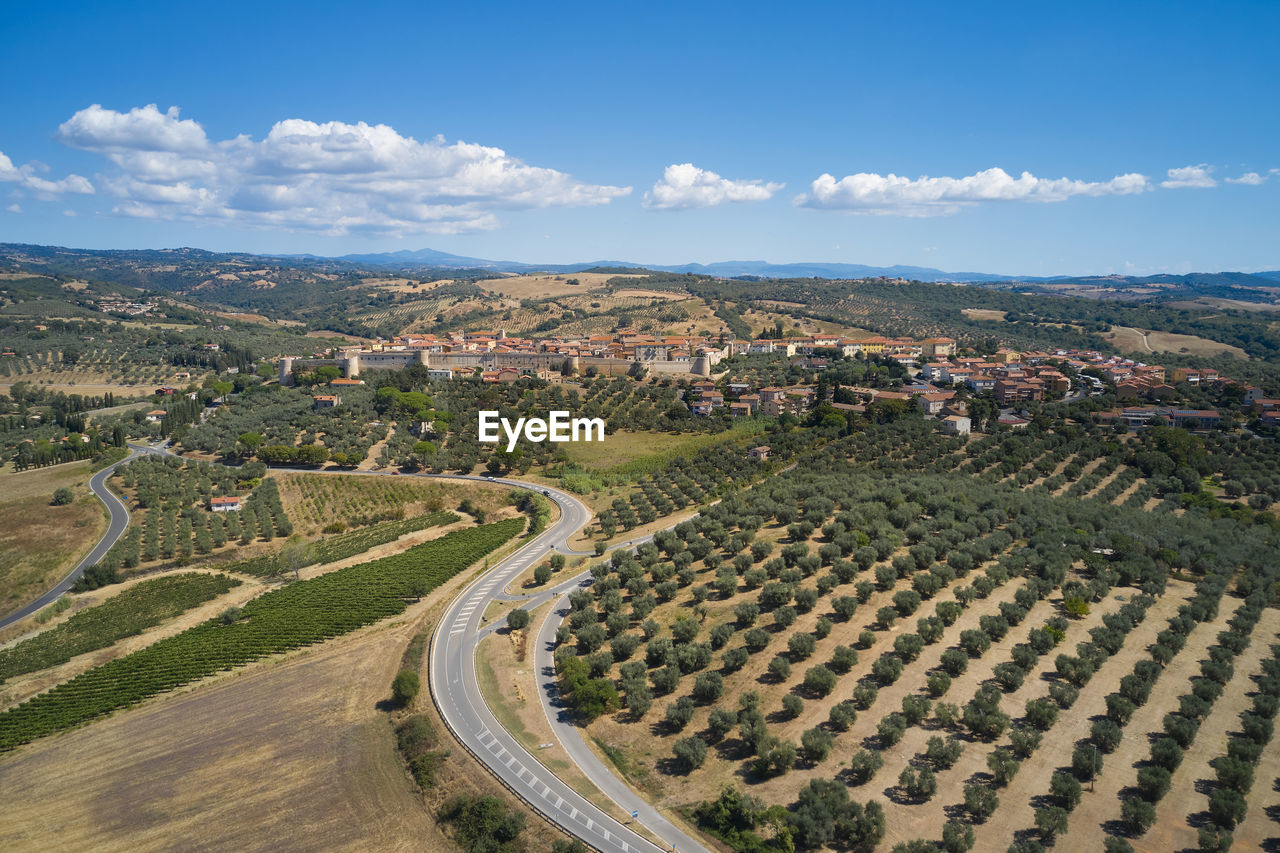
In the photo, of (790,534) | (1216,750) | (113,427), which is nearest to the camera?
(1216,750)

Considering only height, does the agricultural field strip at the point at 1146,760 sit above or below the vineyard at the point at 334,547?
above

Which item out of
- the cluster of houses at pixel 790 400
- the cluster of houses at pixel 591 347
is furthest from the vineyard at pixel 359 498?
the cluster of houses at pixel 591 347

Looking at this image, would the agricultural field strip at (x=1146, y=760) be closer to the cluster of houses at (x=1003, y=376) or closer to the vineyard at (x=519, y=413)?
the vineyard at (x=519, y=413)

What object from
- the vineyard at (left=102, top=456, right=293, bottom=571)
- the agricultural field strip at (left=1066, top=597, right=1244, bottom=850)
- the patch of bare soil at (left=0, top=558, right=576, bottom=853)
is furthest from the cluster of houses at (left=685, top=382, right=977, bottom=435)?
the patch of bare soil at (left=0, top=558, right=576, bottom=853)

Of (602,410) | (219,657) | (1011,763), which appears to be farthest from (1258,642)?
(602,410)

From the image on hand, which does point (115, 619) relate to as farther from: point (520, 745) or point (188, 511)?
point (520, 745)

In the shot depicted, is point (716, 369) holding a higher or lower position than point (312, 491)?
higher

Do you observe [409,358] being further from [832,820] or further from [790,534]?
[832,820]
